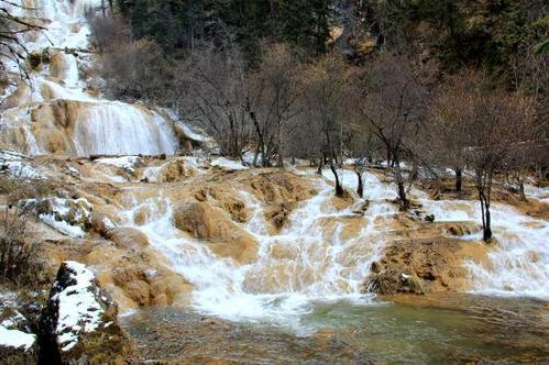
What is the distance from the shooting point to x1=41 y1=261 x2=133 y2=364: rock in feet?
24.1

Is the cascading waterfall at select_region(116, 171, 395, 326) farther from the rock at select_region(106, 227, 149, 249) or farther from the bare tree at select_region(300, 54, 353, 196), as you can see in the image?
the bare tree at select_region(300, 54, 353, 196)

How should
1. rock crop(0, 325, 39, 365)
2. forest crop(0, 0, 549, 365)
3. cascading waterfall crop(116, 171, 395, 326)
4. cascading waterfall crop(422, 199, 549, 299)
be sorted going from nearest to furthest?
rock crop(0, 325, 39, 365)
forest crop(0, 0, 549, 365)
cascading waterfall crop(116, 171, 395, 326)
cascading waterfall crop(422, 199, 549, 299)

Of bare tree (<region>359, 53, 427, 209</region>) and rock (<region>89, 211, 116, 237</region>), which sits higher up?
bare tree (<region>359, 53, 427, 209</region>)

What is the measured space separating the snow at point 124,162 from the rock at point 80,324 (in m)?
17.7

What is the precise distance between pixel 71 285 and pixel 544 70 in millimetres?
28592

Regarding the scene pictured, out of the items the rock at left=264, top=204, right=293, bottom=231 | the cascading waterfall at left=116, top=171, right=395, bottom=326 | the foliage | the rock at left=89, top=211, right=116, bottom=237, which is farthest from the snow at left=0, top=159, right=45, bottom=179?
the foliage

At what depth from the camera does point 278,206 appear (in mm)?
20500

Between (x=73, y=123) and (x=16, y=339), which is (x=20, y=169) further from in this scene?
(x=73, y=123)

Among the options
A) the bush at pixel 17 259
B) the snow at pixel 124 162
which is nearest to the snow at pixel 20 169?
the snow at pixel 124 162

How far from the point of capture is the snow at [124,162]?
83.8ft

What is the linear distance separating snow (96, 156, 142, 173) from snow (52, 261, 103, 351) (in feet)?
58.2

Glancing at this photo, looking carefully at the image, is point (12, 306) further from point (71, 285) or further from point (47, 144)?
point (47, 144)

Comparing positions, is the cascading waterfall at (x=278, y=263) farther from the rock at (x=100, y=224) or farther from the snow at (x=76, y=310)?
the snow at (x=76, y=310)

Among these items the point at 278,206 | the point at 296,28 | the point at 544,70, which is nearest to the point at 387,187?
the point at 278,206
